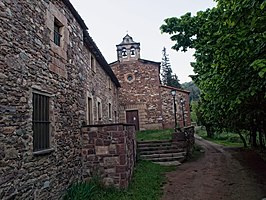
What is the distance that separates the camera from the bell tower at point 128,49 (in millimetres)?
19500

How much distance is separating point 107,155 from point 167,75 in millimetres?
41780

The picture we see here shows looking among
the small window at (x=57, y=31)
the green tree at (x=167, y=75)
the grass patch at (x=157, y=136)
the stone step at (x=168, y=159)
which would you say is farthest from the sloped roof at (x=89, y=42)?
the green tree at (x=167, y=75)

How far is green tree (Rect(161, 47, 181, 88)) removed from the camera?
142 feet

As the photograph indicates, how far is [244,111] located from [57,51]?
6579mm

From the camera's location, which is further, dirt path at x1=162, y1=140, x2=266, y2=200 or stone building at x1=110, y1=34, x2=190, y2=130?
stone building at x1=110, y1=34, x2=190, y2=130

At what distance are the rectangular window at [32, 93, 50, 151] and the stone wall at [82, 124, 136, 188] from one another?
180cm

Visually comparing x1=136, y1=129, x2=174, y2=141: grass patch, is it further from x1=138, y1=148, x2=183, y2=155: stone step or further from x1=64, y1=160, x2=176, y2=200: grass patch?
x1=64, y1=160, x2=176, y2=200: grass patch

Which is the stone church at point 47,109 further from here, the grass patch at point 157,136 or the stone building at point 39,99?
the grass patch at point 157,136

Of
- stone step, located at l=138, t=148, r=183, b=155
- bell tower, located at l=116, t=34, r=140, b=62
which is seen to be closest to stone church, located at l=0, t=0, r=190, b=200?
stone step, located at l=138, t=148, r=183, b=155

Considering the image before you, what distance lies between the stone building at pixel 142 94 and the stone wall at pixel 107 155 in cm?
1244

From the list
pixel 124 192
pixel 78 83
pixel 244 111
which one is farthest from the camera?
pixel 244 111

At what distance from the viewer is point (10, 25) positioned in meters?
3.62

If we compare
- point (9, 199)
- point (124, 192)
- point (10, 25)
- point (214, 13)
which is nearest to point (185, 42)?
point (214, 13)

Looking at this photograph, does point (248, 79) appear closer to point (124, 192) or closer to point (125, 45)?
point (124, 192)
